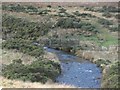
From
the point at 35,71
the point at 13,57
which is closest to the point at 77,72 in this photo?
the point at 35,71

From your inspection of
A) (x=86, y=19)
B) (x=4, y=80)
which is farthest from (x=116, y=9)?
(x=4, y=80)

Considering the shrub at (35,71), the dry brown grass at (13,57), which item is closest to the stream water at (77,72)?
the shrub at (35,71)

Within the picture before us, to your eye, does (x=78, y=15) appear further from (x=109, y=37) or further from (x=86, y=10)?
(x=109, y=37)

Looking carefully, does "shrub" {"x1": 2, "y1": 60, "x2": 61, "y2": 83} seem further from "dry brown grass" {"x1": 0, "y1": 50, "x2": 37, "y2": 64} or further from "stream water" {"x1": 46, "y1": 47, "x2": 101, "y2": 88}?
"dry brown grass" {"x1": 0, "y1": 50, "x2": 37, "y2": 64}

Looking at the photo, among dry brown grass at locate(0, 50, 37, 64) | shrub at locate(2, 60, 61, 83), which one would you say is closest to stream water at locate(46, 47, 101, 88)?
shrub at locate(2, 60, 61, 83)

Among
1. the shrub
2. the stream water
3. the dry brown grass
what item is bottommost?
Result: the stream water

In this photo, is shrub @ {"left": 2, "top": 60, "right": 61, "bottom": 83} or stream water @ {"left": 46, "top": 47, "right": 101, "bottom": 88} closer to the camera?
shrub @ {"left": 2, "top": 60, "right": 61, "bottom": 83}

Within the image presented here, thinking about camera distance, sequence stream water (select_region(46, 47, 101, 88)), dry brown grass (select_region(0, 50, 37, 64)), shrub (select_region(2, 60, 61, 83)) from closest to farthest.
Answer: shrub (select_region(2, 60, 61, 83)) < stream water (select_region(46, 47, 101, 88)) < dry brown grass (select_region(0, 50, 37, 64))

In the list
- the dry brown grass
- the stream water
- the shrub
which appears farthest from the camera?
the dry brown grass

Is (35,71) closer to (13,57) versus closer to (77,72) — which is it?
(77,72)
